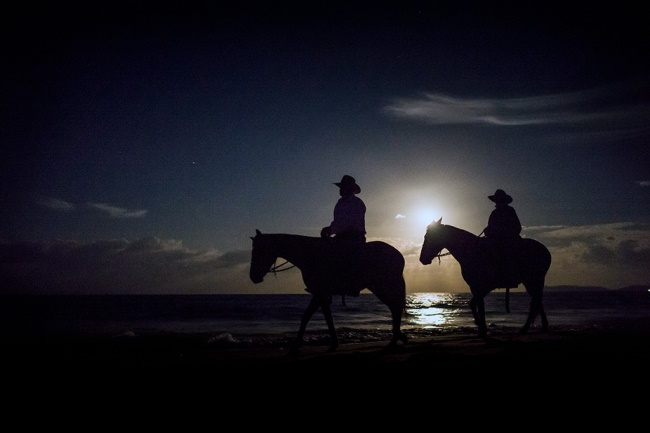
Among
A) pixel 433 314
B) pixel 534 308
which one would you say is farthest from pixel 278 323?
pixel 534 308

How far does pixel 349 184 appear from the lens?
9.73m

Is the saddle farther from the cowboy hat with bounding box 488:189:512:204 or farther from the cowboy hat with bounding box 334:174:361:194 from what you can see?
the cowboy hat with bounding box 488:189:512:204

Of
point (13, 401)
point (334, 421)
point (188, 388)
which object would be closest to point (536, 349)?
point (334, 421)

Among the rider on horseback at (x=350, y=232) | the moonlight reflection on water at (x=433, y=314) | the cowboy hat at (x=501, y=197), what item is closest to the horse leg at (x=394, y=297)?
the rider on horseback at (x=350, y=232)

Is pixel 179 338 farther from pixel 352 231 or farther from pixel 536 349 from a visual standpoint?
pixel 536 349

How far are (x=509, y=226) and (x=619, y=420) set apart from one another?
A: 8424mm

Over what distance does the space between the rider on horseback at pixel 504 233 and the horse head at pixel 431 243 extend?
1.33 metres

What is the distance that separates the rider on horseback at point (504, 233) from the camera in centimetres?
1150

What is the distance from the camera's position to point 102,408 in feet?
16.0

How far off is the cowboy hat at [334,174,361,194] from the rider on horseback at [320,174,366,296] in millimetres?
37

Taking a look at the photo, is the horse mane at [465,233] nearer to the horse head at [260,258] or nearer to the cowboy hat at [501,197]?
the cowboy hat at [501,197]

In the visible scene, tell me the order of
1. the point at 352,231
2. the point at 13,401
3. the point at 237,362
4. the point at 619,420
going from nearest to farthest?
the point at 619,420 < the point at 13,401 < the point at 237,362 < the point at 352,231

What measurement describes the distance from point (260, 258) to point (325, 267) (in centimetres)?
143

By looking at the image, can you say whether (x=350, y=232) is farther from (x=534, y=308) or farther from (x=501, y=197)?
(x=534, y=308)
